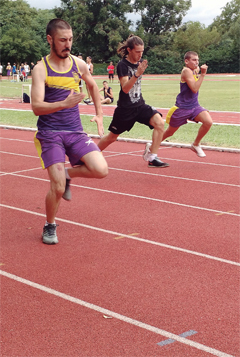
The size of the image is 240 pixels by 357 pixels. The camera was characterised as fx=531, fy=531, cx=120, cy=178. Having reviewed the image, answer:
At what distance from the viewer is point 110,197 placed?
7.23 m

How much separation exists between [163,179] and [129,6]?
7113cm

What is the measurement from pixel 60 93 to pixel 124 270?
1787 millimetres

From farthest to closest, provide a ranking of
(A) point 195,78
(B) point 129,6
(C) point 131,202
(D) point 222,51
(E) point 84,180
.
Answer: (B) point 129,6, (D) point 222,51, (A) point 195,78, (E) point 84,180, (C) point 131,202

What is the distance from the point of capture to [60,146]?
5109mm

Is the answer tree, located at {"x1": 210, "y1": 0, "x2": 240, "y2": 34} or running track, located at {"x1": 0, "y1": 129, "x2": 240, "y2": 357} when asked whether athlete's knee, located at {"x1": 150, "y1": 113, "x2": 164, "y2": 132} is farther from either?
tree, located at {"x1": 210, "y1": 0, "x2": 240, "y2": 34}

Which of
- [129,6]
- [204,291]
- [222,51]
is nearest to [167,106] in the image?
[204,291]

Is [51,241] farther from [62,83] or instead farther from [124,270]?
[62,83]

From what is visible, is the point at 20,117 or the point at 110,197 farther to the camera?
the point at 20,117

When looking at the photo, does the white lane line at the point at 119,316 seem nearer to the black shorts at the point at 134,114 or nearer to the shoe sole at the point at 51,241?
the shoe sole at the point at 51,241

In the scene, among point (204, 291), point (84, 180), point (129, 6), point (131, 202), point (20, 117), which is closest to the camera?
point (204, 291)

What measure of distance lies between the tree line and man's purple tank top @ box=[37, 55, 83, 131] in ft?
216

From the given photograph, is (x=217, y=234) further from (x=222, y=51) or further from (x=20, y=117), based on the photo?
(x=222, y=51)

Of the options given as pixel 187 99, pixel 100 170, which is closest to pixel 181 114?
pixel 187 99

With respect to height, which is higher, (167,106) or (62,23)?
(62,23)
